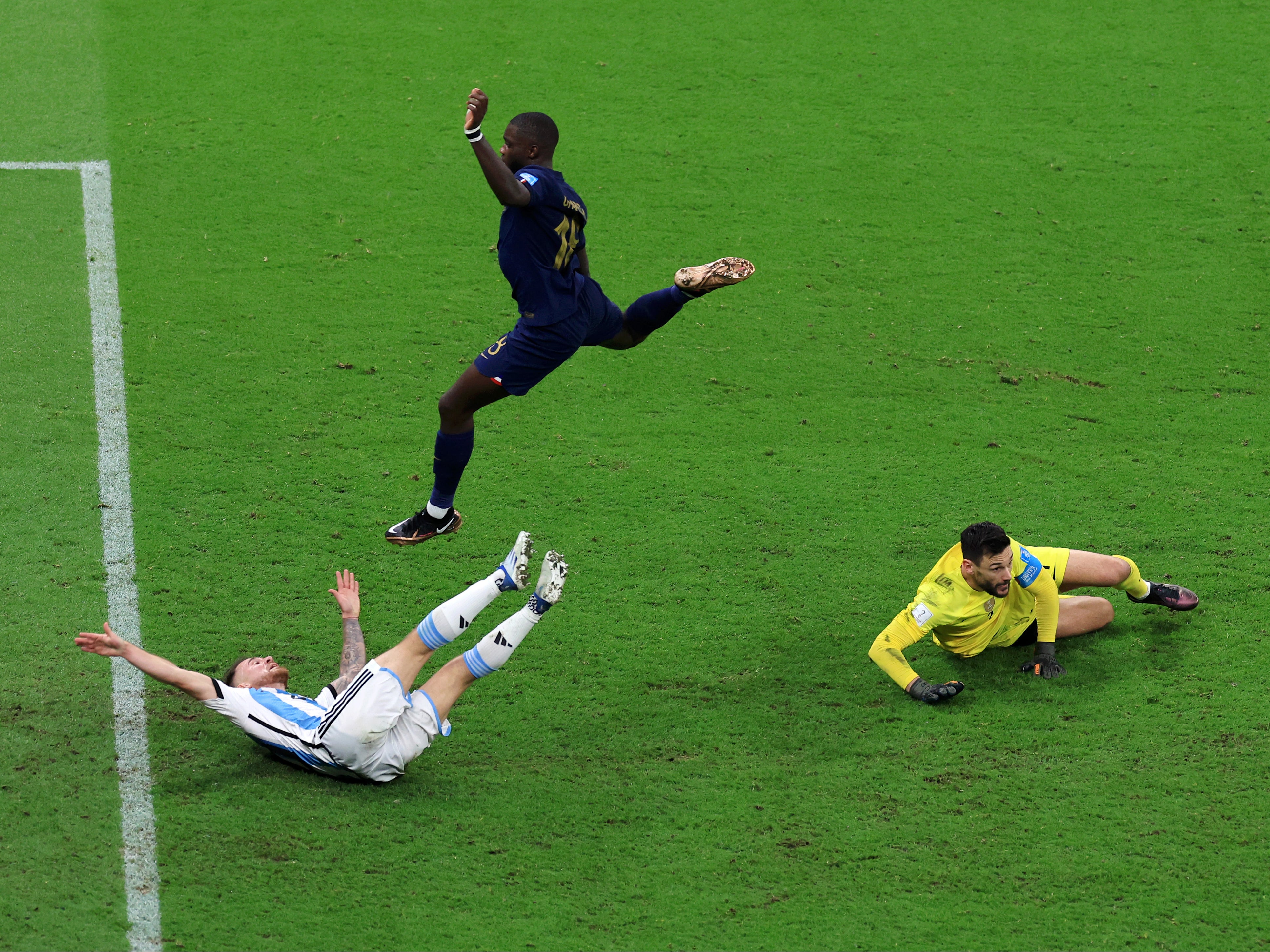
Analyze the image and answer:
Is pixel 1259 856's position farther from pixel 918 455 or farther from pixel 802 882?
pixel 918 455

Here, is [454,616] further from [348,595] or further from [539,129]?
[539,129]

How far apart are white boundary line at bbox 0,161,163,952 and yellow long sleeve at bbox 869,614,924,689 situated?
328 cm

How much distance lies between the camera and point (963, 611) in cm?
645

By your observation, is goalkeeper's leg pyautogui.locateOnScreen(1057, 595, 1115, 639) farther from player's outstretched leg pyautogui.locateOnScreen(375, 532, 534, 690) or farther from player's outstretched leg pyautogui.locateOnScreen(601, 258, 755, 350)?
player's outstretched leg pyautogui.locateOnScreen(375, 532, 534, 690)

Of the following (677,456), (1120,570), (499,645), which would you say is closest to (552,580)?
(499,645)

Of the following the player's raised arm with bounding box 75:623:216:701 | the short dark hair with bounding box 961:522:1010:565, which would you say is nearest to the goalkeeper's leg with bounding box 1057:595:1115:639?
the short dark hair with bounding box 961:522:1010:565

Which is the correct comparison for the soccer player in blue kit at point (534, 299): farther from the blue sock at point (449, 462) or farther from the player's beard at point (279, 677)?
the player's beard at point (279, 677)

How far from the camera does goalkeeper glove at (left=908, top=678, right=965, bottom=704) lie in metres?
6.40

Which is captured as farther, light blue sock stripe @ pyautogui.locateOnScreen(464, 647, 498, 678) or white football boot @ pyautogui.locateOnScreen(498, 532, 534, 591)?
white football boot @ pyautogui.locateOnScreen(498, 532, 534, 591)

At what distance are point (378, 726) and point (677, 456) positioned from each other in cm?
306

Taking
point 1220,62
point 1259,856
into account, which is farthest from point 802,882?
point 1220,62

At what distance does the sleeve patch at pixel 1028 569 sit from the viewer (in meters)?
6.45

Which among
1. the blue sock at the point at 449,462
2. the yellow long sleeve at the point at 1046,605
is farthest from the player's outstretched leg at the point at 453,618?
the yellow long sleeve at the point at 1046,605

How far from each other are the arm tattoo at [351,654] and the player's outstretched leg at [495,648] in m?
0.36
